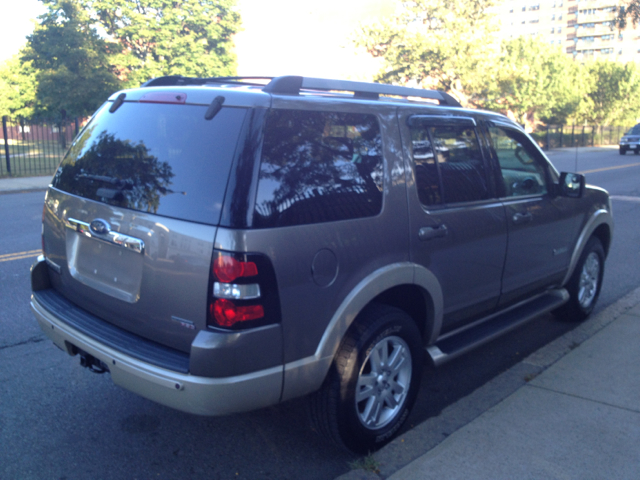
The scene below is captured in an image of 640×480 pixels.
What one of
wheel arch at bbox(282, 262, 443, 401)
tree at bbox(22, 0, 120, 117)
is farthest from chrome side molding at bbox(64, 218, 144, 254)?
tree at bbox(22, 0, 120, 117)

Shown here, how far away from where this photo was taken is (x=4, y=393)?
394 cm

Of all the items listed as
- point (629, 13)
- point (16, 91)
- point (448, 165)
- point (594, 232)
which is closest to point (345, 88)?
point (448, 165)

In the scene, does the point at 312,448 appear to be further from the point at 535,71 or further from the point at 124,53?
the point at 535,71

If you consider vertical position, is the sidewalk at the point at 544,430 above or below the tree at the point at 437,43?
below

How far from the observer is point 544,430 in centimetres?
353

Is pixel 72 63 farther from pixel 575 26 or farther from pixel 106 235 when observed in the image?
pixel 575 26

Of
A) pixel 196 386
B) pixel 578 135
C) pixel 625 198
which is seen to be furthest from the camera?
pixel 578 135

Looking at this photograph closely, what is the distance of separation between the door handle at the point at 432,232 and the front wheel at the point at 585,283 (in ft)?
7.26

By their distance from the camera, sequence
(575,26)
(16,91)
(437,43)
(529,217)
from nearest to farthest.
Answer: (529,217)
(437,43)
(16,91)
(575,26)

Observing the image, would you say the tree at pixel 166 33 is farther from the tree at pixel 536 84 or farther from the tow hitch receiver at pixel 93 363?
the tow hitch receiver at pixel 93 363

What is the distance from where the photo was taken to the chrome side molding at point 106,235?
115 inches

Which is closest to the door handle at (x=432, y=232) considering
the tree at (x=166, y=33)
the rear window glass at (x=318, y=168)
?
the rear window glass at (x=318, y=168)

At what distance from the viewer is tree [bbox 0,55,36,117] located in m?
Result: 45.9

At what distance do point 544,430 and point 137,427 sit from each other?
2.40 metres
